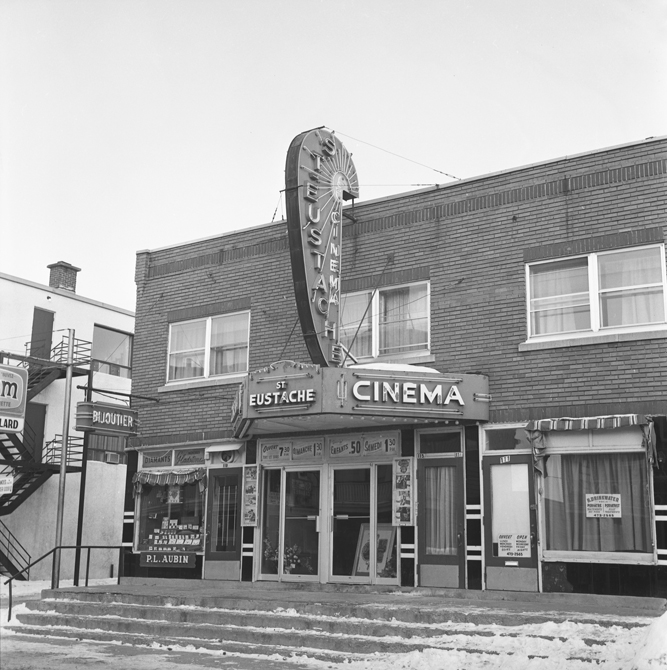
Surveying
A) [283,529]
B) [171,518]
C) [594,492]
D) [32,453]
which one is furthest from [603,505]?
[32,453]

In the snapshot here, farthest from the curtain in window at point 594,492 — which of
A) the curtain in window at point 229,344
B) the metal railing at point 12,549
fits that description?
the metal railing at point 12,549

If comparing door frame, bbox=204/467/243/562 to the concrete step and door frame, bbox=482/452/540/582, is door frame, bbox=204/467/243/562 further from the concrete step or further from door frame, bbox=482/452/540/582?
door frame, bbox=482/452/540/582

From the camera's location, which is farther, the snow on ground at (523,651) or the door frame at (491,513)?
the door frame at (491,513)

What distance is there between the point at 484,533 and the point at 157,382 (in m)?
8.50

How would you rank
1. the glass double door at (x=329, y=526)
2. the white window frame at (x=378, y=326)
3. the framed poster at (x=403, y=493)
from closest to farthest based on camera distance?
→ the framed poster at (x=403, y=493)
the glass double door at (x=329, y=526)
the white window frame at (x=378, y=326)

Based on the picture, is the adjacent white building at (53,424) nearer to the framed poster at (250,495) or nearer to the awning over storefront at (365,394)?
the framed poster at (250,495)

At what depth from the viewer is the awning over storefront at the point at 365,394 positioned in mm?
14320

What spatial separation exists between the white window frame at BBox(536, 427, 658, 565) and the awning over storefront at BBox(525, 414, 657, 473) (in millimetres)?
127

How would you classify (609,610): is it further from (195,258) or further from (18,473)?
(18,473)

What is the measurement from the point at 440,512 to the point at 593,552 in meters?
2.71

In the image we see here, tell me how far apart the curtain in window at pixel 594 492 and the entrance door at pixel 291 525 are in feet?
15.2

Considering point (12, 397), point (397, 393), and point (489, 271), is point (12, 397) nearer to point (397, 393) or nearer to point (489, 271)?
point (397, 393)

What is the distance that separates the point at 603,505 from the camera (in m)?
13.6

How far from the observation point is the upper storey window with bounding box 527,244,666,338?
13977 millimetres
